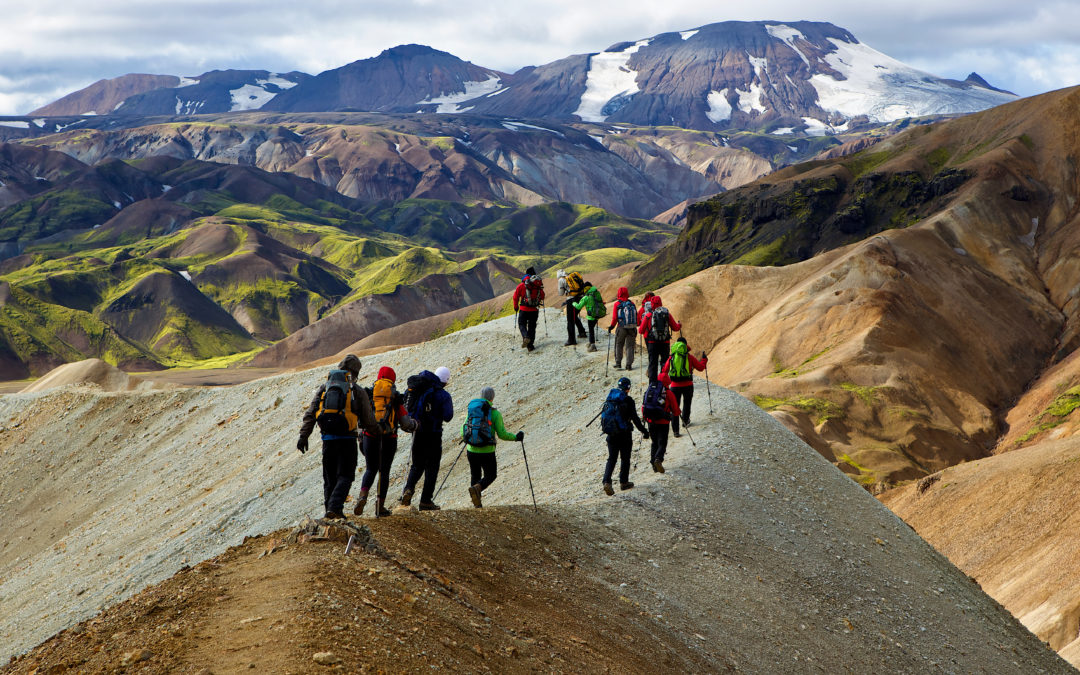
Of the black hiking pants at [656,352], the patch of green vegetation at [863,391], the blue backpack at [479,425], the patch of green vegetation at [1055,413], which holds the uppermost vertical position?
the blue backpack at [479,425]

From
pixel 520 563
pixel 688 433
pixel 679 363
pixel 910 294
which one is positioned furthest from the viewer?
pixel 910 294

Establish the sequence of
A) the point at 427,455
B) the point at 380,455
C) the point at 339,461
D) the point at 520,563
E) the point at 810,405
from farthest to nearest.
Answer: the point at 810,405, the point at 427,455, the point at 380,455, the point at 339,461, the point at 520,563

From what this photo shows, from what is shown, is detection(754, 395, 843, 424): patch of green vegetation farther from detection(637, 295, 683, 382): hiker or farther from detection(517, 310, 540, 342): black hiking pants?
detection(637, 295, 683, 382): hiker

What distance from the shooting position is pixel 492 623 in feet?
36.6

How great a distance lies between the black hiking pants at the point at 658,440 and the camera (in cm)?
1928

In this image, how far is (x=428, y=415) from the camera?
15.6m

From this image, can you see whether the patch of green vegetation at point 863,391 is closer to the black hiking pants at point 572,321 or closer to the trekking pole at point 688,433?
the black hiking pants at point 572,321

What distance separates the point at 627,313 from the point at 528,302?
476 centimetres

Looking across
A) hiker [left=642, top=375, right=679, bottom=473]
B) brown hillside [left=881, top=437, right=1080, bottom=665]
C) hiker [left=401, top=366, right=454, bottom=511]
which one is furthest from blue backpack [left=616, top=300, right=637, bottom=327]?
brown hillside [left=881, top=437, right=1080, bottom=665]

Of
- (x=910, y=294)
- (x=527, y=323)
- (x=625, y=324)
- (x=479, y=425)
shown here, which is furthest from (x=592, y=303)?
(x=910, y=294)

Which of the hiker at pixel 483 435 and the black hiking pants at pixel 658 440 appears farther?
the black hiking pants at pixel 658 440

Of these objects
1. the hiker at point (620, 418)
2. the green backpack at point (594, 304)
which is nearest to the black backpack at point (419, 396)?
the hiker at point (620, 418)

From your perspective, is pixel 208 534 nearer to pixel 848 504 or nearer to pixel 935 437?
pixel 848 504

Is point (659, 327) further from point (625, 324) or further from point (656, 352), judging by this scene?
point (625, 324)
